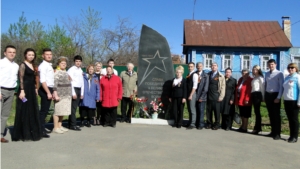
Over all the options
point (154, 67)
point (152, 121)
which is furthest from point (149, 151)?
point (154, 67)

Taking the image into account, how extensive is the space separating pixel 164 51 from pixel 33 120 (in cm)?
420

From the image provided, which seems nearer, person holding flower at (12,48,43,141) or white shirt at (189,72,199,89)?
person holding flower at (12,48,43,141)

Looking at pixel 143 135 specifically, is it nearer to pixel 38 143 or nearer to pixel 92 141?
pixel 92 141

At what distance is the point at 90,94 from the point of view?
290 inches

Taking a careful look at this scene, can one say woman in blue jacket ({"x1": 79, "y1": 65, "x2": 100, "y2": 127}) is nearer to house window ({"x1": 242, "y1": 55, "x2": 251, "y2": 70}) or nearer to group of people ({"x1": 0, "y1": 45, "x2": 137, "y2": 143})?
group of people ({"x1": 0, "y1": 45, "x2": 137, "y2": 143})

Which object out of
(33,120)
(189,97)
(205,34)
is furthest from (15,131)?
(205,34)

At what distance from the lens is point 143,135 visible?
6531 millimetres

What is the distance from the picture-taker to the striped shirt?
6.48 metres

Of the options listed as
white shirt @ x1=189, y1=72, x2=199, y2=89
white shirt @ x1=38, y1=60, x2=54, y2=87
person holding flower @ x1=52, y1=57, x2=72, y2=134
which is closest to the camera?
white shirt @ x1=38, y1=60, x2=54, y2=87

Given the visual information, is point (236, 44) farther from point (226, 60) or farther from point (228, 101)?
point (228, 101)

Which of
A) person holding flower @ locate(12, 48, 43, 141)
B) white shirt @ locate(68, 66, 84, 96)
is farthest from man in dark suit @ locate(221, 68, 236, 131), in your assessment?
person holding flower @ locate(12, 48, 43, 141)

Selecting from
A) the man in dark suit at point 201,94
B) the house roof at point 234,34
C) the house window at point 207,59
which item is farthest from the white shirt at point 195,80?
the house window at point 207,59

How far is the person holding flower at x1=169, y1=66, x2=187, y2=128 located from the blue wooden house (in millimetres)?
20832

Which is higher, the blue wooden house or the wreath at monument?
the blue wooden house
